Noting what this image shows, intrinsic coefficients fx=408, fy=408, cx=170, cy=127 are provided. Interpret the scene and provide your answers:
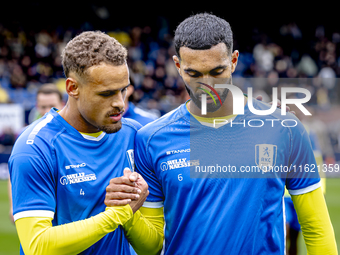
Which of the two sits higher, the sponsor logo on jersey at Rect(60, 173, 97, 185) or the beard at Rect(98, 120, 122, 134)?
the beard at Rect(98, 120, 122, 134)

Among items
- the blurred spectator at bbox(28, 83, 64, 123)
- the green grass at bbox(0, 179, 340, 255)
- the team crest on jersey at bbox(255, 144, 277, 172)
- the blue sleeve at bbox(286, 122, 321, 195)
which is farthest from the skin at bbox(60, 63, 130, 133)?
the green grass at bbox(0, 179, 340, 255)

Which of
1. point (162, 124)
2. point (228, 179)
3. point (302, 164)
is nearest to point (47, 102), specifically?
point (162, 124)

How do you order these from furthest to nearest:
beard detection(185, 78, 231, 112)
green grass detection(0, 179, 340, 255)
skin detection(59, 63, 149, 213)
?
green grass detection(0, 179, 340, 255)
beard detection(185, 78, 231, 112)
skin detection(59, 63, 149, 213)

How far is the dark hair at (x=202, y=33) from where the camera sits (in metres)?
2.00

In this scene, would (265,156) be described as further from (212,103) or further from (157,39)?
(157,39)

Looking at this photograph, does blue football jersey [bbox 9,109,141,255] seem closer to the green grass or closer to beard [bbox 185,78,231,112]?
beard [bbox 185,78,231,112]

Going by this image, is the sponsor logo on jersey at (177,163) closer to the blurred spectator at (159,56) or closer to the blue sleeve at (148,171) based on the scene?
the blue sleeve at (148,171)

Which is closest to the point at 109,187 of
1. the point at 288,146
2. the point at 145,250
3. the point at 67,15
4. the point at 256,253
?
the point at 145,250

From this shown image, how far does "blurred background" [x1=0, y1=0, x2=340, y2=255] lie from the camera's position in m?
14.6

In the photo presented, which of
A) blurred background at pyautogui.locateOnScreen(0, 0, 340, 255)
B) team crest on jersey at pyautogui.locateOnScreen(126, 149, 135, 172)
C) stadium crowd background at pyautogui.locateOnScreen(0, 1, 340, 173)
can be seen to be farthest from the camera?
blurred background at pyautogui.locateOnScreen(0, 0, 340, 255)

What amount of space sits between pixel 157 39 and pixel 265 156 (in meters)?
15.8

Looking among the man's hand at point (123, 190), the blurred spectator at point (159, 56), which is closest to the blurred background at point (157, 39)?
the blurred spectator at point (159, 56)

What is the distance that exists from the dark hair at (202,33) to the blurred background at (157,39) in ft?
35.4

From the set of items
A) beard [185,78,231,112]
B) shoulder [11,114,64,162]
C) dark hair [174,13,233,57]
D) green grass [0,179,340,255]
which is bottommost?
→ green grass [0,179,340,255]
